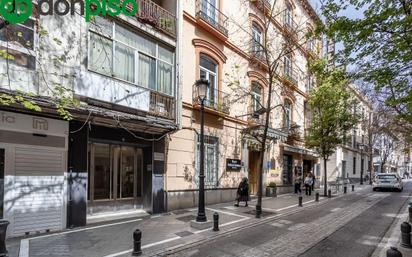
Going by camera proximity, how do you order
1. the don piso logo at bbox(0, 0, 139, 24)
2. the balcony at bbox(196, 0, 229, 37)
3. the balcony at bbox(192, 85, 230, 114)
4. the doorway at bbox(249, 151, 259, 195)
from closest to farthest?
the don piso logo at bbox(0, 0, 139, 24) → the balcony at bbox(196, 0, 229, 37) → the balcony at bbox(192, 85, 230, 114) → the doorway at bbox(249, 151, 259, 195)

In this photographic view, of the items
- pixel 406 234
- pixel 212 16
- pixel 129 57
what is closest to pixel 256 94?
pixel 212 16

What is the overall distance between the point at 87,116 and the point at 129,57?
310 cm

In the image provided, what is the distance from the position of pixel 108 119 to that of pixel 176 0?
6.42 m

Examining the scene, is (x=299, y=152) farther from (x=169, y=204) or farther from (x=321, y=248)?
(x=321, y=248)

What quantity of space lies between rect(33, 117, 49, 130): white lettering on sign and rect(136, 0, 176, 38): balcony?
16.6 ft

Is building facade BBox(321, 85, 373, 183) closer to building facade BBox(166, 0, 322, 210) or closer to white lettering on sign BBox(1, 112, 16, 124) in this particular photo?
building facade BBox(166, 0, 322, 210)

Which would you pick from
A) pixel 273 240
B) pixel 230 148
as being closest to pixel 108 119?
pixel 273 240

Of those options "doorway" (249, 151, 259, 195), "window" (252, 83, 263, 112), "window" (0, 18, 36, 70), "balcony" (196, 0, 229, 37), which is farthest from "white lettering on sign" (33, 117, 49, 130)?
"doorway" (249, 151, 259, 195)

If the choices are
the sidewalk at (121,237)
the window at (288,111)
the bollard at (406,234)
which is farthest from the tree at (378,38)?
the window at (288,111)

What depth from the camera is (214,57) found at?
53.3 feet

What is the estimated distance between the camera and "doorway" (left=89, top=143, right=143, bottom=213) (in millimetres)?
11555

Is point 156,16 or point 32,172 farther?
point 156,16

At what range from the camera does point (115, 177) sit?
12.3 meters

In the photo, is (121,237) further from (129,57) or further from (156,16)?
(156,16)
